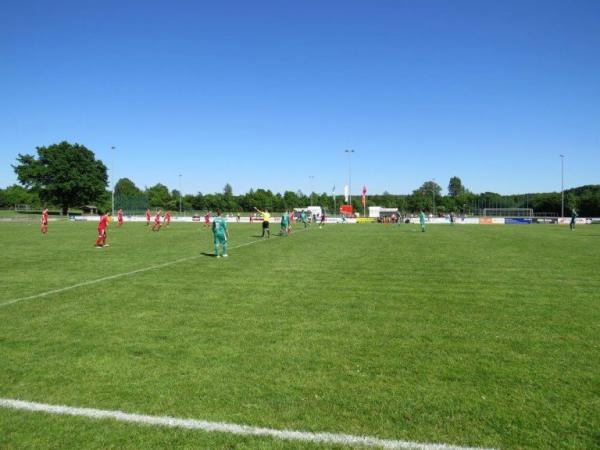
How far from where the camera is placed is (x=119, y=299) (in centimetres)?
923

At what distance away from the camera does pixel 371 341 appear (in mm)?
6336

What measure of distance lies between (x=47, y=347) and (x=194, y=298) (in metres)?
3.59

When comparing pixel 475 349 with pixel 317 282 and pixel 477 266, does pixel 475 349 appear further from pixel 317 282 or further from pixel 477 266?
pixel 477 266

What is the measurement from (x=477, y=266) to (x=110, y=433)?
12987 mm

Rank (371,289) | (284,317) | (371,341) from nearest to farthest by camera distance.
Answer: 1. (371,341)
2. (284,317)
3. (371,289)

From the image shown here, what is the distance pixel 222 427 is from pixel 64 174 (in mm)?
92623

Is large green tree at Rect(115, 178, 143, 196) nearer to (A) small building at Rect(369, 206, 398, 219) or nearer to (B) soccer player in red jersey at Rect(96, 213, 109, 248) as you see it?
(A) small building at Rect(369, 206, 398, 219)

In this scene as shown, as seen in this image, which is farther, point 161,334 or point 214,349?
point 161,334

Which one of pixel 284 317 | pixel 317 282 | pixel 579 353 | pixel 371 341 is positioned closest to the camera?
pixel 579 353

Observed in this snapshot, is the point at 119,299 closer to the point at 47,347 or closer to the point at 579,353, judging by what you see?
the point at 47,347

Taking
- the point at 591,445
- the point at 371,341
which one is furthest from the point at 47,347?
the point at 591,445

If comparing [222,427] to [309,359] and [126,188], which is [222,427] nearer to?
[309,359]

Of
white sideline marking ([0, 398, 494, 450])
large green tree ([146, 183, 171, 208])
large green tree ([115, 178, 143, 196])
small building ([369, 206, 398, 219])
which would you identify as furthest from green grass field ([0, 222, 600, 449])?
large green tree ([115, 178, 143, 196])

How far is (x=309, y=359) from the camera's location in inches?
220
